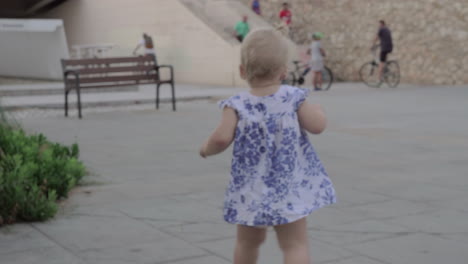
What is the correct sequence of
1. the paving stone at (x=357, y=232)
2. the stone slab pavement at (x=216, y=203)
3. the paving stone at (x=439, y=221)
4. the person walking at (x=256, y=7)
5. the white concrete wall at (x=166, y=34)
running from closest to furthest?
the stone slab pavement at (x=216, y=203)
the paving stone at (x=357, y=232)
the paving stone at (x=439, y=221)
the white concrete wall at (x=166, y=34)
the person walking at (x=256, y=7)

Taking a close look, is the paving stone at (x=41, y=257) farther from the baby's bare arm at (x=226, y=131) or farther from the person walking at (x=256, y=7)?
the person walking at (x=256, y=7)

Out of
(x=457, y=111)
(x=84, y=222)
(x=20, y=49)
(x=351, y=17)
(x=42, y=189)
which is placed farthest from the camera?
(x=351, y=17)

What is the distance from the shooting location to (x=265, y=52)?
122 inches

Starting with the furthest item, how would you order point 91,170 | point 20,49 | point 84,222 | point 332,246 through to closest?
point 20,49 < point 91,170 < point 84,222 < point 332,246

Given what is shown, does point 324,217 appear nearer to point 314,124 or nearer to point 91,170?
point 314,124

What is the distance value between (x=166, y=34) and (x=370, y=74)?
638 cm

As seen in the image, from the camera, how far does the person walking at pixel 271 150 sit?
3135 mm

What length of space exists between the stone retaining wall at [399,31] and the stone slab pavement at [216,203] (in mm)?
10476

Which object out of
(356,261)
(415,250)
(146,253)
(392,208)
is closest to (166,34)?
(392,208)

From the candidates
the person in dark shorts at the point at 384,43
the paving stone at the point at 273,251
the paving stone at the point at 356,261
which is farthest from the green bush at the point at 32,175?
the person in dark shorts at the point at 384,43

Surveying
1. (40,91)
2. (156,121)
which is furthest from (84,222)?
(40,91)

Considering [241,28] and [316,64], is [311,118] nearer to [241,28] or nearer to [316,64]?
[316,64]

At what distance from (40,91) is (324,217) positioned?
13989 millimetres

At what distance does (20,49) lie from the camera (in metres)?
22.2
